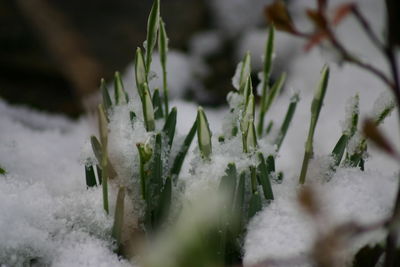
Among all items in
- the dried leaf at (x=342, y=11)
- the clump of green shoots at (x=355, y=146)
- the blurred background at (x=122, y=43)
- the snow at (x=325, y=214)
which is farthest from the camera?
the blurred background at (x=122, y=43)

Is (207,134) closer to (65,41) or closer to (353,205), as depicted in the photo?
(353,205)

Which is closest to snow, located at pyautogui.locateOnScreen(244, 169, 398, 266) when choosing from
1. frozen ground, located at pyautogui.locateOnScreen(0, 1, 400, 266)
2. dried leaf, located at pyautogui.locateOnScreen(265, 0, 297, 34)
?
frozen ground, located at pyautogui.locateOnScreen(0, 1, 400, 266)

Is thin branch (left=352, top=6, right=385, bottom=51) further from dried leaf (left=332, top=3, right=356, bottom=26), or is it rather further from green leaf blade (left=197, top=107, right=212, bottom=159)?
green leaf blade (left=197, top=107, right=212, bottom=159)

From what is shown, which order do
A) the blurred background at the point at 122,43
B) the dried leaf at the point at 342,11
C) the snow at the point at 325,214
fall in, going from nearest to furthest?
1. the dried leaf at the point at 342,11
2. the snow at the point at 325,214
3. the blurred background at the point at 122,43

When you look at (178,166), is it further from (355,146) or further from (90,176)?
(355,146)

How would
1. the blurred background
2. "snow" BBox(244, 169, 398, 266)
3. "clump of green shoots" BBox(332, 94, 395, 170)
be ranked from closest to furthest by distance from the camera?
"snow" BBox(244, 169, 398, 266) < "clump of green shoots" BBox(332, 94, 395, 170) < the blurred background

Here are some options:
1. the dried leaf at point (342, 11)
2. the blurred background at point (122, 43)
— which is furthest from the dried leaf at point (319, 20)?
the blurred background at point (122, 43)

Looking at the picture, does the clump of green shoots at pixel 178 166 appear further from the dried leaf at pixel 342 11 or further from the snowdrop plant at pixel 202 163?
the dried leaf at pixel 342 11

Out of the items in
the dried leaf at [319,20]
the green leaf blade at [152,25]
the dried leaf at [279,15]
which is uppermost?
the green leaf blade at [152,25]

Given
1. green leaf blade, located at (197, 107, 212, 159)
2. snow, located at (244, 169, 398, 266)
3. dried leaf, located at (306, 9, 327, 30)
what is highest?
green leaf blade, located at (197, 107, 212, 159)
